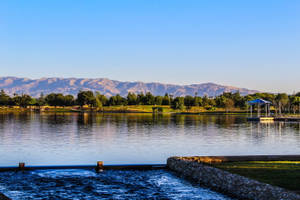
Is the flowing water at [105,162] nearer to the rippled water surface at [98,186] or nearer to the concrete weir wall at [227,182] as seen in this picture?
the rippled water surface at [98,186]

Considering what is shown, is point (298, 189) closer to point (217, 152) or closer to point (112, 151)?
point (217, 152)

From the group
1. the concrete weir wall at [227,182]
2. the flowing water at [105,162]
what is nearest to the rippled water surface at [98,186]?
the flowing water at [105,162]

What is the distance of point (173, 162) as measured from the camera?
2500 cm

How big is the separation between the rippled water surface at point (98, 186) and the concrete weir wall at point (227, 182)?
70 centimetres

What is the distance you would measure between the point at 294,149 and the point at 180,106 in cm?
16127

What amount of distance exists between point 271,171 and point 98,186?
929cm

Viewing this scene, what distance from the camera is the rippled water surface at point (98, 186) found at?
1856cm

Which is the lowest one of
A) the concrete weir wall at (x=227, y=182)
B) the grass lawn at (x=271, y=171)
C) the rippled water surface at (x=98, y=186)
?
the rippled water surface at (x=98, y=186)

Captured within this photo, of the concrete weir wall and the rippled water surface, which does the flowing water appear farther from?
the concrete weir wall

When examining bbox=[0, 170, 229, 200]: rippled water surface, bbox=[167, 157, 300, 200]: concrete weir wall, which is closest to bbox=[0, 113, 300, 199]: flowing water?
bbox=[0, 170, 229, 200]: rippled water surface

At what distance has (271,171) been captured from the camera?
19469 mm

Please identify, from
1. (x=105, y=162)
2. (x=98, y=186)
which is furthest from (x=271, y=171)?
(x=105, y=162)

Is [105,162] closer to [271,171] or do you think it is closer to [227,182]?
[227,182]

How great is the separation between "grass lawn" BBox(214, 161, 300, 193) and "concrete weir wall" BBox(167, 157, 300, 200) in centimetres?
65
